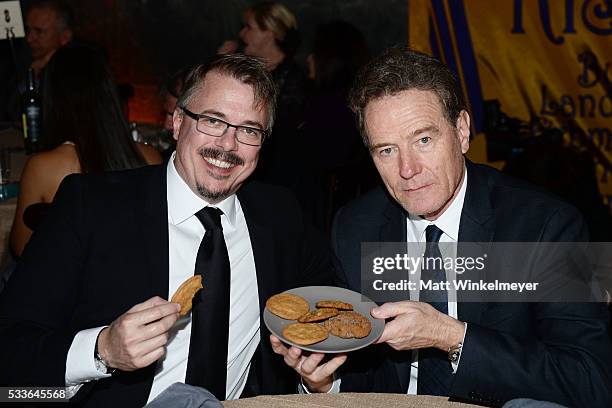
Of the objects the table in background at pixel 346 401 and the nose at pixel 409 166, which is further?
the nose at pixel 409 166

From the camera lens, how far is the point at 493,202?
2.17 metres

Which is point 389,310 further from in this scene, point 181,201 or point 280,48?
point 280,48

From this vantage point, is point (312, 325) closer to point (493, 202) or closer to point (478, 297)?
point (478, 297)

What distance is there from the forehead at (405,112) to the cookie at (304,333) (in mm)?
635

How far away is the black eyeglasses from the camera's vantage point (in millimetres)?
2195

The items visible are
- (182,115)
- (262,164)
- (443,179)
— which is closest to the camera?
(443,179)

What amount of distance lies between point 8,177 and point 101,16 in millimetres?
3498

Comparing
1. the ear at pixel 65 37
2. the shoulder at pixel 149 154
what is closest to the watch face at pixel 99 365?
the shoulder at pixel 149 154

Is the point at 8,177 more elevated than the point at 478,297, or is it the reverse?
the point at 8,177

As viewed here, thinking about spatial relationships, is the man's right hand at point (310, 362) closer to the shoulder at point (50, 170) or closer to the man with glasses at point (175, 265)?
the man with glasses at point (175, 265)

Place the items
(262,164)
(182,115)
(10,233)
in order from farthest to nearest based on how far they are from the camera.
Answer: (262,164)
(10,233)
(182,115)

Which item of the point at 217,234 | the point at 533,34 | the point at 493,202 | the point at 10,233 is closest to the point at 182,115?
the point at 217,234

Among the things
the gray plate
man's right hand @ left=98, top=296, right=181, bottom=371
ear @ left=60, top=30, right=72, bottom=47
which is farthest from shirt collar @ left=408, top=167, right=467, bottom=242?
ear @ left=60, top=30, right=72, bottom=47

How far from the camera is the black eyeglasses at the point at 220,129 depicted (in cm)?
220
